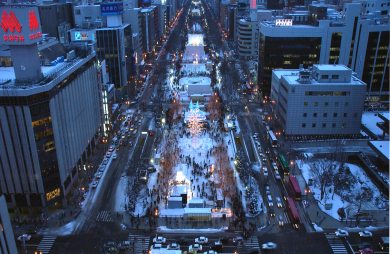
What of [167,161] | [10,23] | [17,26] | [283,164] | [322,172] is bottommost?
[322,172]

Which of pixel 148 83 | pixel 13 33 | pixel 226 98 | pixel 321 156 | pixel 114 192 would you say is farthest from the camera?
pixel 148 83

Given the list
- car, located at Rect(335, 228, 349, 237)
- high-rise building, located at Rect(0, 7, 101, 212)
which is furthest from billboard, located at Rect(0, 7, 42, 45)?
car, located at Rect(335, 228, 349, 237)

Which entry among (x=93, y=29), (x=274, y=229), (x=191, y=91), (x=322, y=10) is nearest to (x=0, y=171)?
(x=274, y=229)

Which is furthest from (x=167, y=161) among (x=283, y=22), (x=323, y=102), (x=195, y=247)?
(x=283, y=22)

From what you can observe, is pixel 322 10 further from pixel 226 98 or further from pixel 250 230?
pixel 250 230

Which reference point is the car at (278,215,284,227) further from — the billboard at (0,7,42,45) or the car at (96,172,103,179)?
the billboard at (0,7,42,45)

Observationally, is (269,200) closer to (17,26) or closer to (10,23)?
(17,26)
